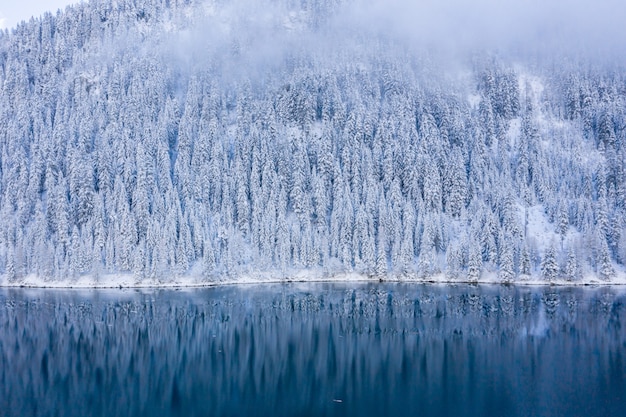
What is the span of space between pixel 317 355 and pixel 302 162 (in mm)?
82347

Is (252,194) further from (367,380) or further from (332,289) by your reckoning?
(367,380)

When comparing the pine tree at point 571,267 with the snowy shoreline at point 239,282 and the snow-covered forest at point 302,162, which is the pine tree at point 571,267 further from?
the snowy shoreline at point 239,282

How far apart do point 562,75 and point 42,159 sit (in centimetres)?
15605

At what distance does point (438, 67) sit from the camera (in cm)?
17662

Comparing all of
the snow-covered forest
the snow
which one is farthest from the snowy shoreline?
the snow-covered forest

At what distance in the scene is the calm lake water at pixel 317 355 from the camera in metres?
43.8

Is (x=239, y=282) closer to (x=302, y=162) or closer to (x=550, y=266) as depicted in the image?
(x=302, y=162)

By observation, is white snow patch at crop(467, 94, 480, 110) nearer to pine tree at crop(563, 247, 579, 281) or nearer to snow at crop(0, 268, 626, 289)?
pine tree at crop(563, 247, 579, 281)

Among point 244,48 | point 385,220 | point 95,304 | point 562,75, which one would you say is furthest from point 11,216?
point 562,75

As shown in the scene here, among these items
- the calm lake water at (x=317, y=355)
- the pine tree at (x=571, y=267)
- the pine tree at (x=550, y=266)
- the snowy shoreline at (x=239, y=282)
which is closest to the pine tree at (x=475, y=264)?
the snowy shoreline at (x=239, y=282)

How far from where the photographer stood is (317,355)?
5828 cm

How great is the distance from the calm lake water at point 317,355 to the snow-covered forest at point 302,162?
19509mm

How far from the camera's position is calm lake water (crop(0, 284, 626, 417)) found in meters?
43.8

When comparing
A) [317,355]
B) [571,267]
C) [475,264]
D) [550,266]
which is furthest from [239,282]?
[571,267]
